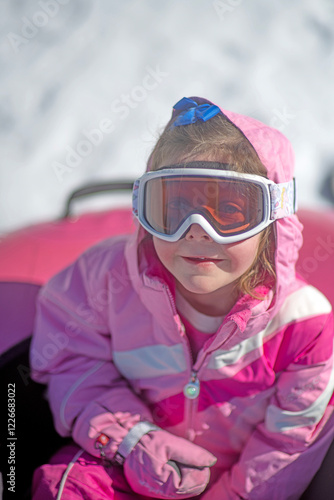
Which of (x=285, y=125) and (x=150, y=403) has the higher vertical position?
(x=285, y=125)

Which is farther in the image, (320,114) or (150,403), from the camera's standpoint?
(320,114)

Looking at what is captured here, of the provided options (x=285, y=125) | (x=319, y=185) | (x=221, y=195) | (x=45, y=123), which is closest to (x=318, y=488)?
(x=221, y=195)

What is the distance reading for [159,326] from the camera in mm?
973

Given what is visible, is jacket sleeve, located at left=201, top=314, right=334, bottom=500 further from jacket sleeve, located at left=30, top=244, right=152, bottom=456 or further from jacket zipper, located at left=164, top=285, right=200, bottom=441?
jacket sleeve, located at left=30, top=244, right=152, bottom=456

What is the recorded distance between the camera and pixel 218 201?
2.65 feet

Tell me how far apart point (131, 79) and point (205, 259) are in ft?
6.60

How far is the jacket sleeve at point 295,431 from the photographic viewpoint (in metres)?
0.90

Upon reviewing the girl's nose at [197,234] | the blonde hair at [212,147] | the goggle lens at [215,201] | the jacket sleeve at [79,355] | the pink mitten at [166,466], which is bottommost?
the pink mitten at [166,466]

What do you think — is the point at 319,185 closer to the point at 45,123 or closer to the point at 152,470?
the point at 45,123

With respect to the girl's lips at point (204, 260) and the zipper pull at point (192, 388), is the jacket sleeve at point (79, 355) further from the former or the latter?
the girl's lips at point (204, 260)

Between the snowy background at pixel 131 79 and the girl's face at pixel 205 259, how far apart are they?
1.48 meters

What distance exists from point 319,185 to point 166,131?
1560 millimetres

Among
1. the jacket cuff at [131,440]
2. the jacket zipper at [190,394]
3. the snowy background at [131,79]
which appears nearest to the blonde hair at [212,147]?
the jacket zipper at [190,394]

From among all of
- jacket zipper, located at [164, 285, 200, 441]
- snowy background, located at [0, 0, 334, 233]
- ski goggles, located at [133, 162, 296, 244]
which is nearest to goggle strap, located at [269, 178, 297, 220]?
ski goggles, located at [133, 162, 296, 244]
